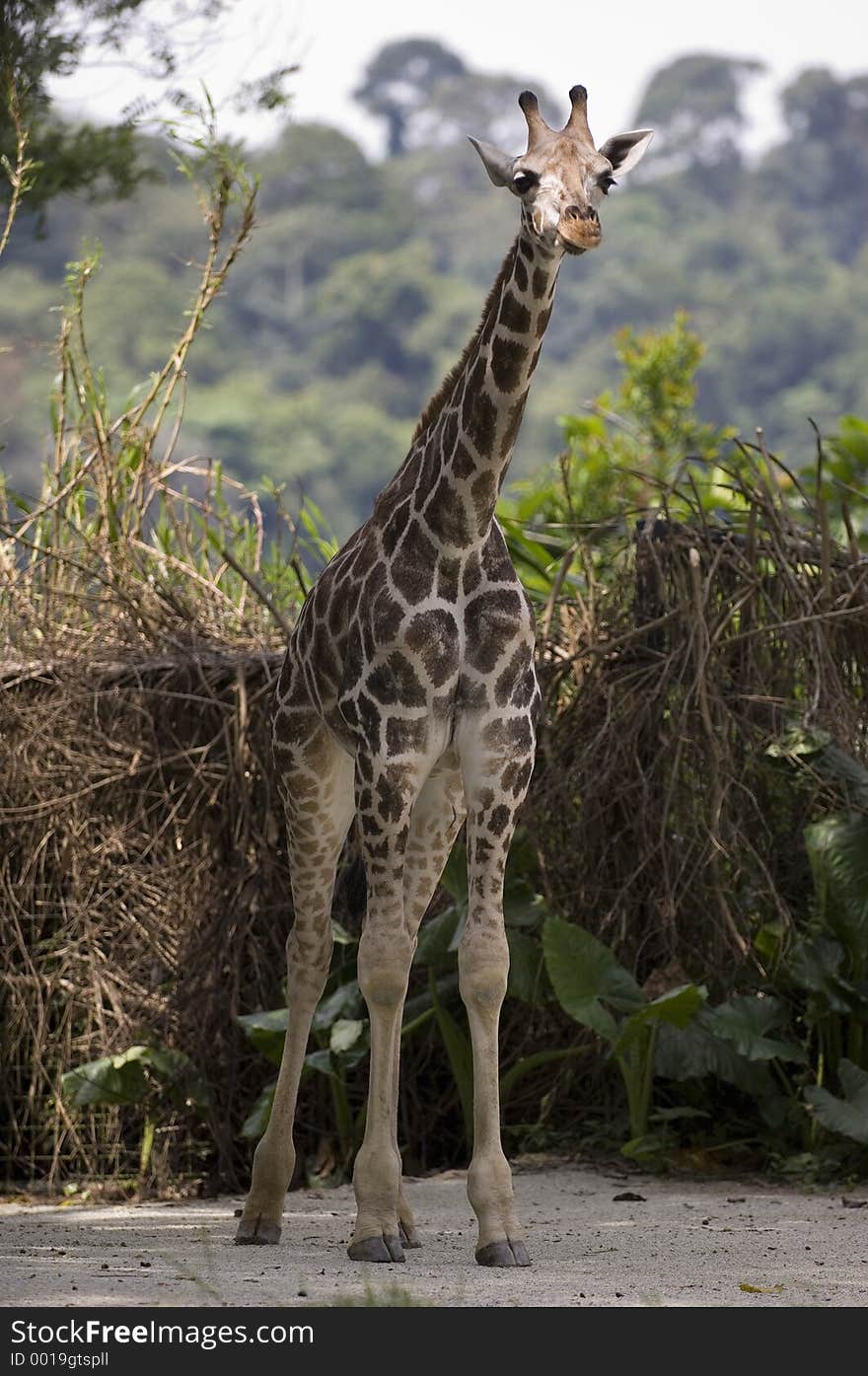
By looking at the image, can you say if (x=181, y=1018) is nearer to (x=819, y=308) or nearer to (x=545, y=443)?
(x=545, y=443)

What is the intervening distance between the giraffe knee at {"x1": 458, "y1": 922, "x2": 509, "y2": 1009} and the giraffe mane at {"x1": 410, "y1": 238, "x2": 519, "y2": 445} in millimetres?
1532

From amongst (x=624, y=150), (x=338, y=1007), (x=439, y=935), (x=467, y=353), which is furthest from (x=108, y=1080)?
(x=624, y=150)

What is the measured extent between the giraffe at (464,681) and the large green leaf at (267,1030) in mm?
893

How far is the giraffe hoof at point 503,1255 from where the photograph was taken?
4371mm

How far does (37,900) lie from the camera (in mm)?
6703

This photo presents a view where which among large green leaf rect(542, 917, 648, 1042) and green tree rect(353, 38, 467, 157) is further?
green tree rect(353, 38, 467, 157)

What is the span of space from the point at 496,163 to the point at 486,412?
0.65 metres

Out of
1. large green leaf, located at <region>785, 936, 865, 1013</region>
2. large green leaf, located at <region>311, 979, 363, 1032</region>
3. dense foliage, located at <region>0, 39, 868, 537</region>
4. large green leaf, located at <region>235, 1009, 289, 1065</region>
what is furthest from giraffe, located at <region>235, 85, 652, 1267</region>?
dense foliage, located at <region>0, 39, 868, 537</region>

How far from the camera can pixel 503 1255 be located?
14.3 ft

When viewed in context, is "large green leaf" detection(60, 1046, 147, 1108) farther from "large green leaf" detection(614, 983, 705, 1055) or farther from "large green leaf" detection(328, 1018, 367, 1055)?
"large green leaf" detection(614, 983, 705, 1055)

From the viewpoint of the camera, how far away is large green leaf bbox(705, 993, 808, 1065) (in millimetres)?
5742

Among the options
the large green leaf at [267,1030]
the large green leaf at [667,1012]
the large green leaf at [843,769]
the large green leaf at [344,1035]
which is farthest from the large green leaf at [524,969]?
the large green leaf at [843,769]

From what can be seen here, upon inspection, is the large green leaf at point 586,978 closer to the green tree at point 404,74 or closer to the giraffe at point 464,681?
the giraffe at point 464,681
